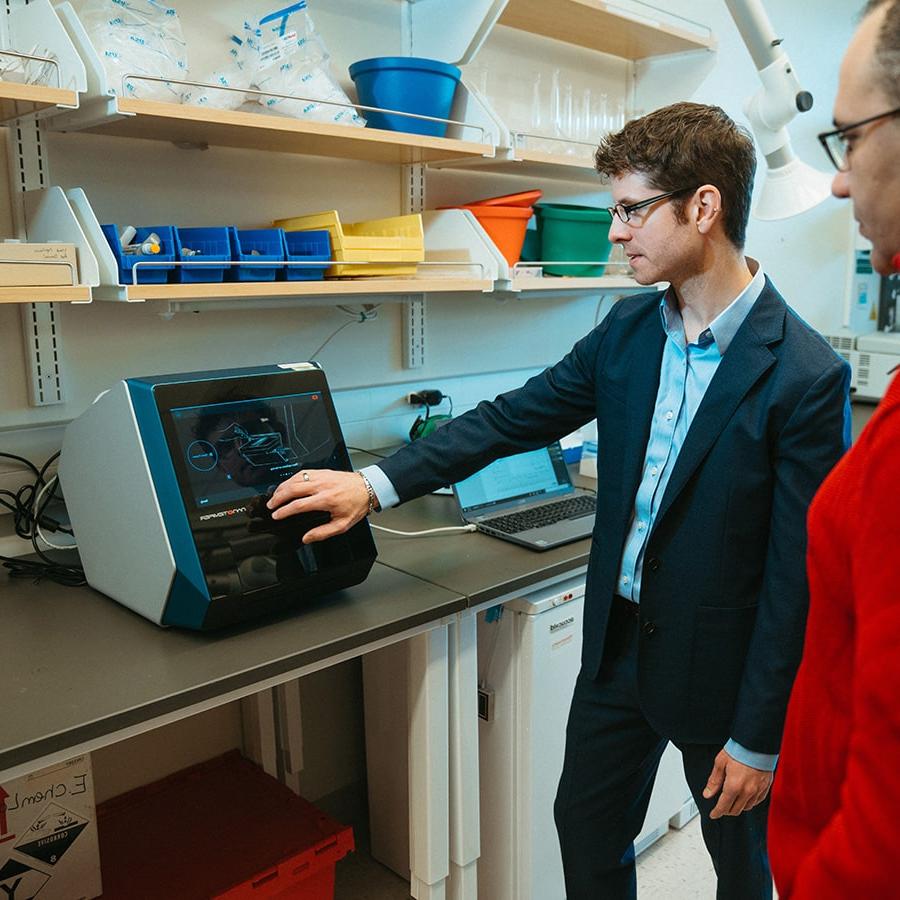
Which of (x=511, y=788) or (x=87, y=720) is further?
(x=511, y=788)

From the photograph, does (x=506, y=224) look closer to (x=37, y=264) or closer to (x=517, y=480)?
(x=517, y=480)

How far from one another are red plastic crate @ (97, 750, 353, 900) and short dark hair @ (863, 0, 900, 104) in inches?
67.0

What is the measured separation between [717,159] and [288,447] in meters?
0.83

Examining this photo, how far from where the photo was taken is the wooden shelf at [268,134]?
5.28 feet

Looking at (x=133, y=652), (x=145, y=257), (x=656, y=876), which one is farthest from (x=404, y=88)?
(x=656, y=876)

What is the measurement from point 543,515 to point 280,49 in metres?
1.15

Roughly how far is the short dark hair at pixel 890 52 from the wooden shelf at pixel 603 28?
1.86m

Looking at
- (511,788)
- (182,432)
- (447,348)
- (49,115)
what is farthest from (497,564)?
(49,115)

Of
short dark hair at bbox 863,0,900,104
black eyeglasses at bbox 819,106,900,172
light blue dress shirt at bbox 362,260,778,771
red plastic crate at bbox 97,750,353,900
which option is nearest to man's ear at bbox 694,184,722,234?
light blue dress shirt at bbox 362,260,778,771

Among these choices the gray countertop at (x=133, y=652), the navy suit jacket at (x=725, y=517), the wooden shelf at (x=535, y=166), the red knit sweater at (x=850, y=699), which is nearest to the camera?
the red knit sweater at (x=850, y=699)

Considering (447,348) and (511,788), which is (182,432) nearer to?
(511,788)

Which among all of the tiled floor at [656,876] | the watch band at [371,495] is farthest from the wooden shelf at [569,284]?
the tiled floor at [656,876]

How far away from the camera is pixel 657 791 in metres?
2.23

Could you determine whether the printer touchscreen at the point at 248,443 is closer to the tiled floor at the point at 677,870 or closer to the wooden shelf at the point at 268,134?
the wooden shelf at the point at 268,134
